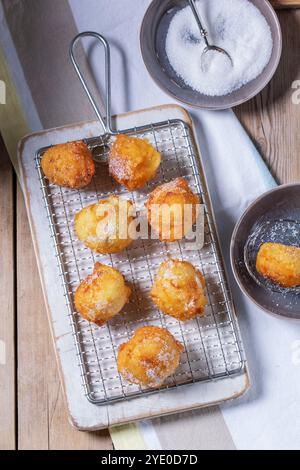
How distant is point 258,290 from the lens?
1.85 metres

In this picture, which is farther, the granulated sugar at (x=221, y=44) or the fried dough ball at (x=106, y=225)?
the granulated sugar at (x=221, y=44)

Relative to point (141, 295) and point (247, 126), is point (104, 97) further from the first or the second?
point (141, 295)

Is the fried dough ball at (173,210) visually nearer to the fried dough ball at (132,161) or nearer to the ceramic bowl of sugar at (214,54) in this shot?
the fried dough ball at (132,161)

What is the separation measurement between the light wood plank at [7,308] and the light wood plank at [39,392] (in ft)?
0.07

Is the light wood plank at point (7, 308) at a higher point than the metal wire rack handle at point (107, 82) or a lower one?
lower

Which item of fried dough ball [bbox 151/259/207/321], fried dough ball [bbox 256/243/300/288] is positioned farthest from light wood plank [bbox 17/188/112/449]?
fried dough ball [bbox 256/243/300/288]

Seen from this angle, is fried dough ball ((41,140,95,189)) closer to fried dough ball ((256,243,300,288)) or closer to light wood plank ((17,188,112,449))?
light wood plank ((17,188,112,449))

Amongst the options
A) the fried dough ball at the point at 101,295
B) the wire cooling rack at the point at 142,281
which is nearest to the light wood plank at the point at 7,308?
the wire cooling rack at the point at 142,281

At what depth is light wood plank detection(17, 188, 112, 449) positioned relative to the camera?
1899 mm

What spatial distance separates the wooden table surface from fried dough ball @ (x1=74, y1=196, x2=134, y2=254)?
0.23 m

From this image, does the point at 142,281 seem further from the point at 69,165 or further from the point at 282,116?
the point at 282,116

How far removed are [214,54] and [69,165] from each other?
0.52m

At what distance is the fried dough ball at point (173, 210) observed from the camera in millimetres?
1757

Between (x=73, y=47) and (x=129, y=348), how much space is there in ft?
2.81
